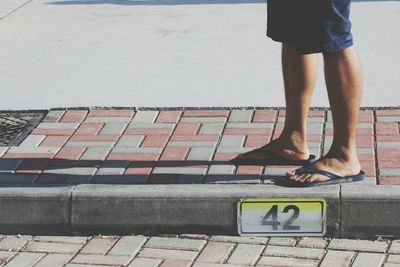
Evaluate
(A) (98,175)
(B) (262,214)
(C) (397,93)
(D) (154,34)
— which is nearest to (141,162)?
(A) (98,175)

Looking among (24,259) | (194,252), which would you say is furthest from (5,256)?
(194,252)

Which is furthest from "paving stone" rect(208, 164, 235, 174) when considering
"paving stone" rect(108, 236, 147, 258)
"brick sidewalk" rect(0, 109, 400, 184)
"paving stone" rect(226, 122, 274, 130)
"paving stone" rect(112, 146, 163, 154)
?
"paving stone" rect(226, 122, 274, 130)

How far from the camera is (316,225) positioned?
4.64 meters

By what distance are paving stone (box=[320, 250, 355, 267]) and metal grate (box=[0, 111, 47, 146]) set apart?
6.06ft

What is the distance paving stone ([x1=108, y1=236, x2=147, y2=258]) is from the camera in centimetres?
459

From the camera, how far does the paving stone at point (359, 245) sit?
14.9ft

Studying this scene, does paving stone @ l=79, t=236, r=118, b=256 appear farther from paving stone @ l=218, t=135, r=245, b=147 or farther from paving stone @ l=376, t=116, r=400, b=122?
paving stone @ l=376, t=116, r=400, b=122

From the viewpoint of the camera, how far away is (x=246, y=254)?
4531mm

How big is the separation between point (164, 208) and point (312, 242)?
623 mm

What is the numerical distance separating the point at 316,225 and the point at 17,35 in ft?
12.6

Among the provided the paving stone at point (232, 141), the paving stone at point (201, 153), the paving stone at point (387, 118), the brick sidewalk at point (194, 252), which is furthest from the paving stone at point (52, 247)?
the paving stone at point (387, 118)

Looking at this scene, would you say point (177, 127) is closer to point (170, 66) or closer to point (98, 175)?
point (98, 175)

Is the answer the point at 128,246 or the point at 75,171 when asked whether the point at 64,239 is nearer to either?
the point at 128,246

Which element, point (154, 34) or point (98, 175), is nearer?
point (98, 175)
